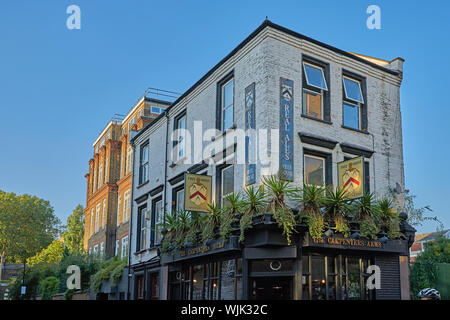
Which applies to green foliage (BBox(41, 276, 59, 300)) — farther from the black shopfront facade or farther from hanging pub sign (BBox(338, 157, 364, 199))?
hanging pub sign (BBox(338, 157, 364, 199))

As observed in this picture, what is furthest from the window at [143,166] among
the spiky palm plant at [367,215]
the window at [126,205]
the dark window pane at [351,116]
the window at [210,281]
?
the spiky palm plant at [367,215]

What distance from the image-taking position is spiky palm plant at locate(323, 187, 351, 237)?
14.2 metres

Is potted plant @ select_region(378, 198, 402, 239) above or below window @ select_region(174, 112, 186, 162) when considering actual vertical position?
below

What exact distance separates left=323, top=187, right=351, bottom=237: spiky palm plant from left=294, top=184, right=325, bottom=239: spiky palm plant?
0.21m

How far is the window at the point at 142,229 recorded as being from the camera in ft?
77.8

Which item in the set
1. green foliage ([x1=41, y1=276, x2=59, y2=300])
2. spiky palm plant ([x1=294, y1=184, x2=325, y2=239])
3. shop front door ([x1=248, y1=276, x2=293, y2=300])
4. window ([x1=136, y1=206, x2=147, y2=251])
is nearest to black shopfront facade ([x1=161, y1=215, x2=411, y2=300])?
shop front door ([x1=248, y1=276, x2=293, y2=300])

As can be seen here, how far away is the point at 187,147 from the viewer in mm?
20406

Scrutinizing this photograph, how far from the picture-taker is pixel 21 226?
205 ft

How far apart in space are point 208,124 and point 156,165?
517 centimetres

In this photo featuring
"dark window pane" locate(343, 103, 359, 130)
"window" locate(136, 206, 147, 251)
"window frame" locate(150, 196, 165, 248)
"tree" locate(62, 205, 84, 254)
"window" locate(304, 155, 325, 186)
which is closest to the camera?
"window" locate(304, 155, 325, 186)

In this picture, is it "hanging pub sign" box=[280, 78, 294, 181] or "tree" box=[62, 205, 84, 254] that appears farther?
"tree" box=[62, 205, 84, 254]

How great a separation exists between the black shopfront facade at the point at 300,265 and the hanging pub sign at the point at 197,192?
125 centimetres
